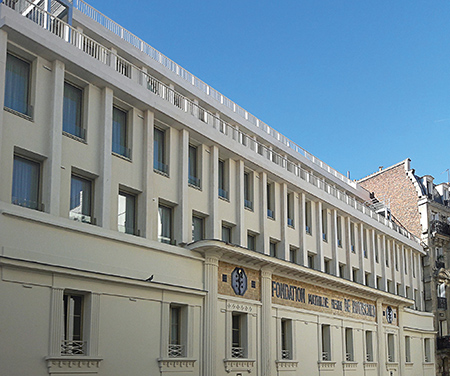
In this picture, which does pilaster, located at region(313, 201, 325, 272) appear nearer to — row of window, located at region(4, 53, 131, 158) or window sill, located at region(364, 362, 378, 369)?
window sill, located at region(364, 362, 378, 369)

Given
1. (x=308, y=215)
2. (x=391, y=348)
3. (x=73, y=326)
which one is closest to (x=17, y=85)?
(x=73, y=326)

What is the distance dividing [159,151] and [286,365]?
11.5 m

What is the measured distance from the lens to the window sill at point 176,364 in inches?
822

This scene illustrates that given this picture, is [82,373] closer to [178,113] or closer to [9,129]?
[9,129]

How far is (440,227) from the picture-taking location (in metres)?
49.0

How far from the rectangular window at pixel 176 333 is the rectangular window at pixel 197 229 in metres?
3.05

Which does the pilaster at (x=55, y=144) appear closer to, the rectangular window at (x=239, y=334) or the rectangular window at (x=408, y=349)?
the rectangular window at (x=239, y=334)

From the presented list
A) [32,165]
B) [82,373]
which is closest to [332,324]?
[82,373]

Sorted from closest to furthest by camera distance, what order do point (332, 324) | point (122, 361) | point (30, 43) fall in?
point (30, 43) < point (122, 361) < point (332, 324)

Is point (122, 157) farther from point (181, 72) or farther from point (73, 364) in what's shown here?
point (181, 72)

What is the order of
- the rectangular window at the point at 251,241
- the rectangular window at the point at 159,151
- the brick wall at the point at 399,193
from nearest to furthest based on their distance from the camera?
the rectangular window at the point at 159,151 → the rectangular window at the point at 251,241 → the brick wall at the point at 399,193

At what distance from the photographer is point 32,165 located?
1834cm

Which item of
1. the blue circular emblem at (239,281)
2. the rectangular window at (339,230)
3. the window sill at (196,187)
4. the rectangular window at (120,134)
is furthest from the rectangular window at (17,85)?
the rectangular window at (339,230)

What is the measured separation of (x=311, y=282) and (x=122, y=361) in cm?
1345
